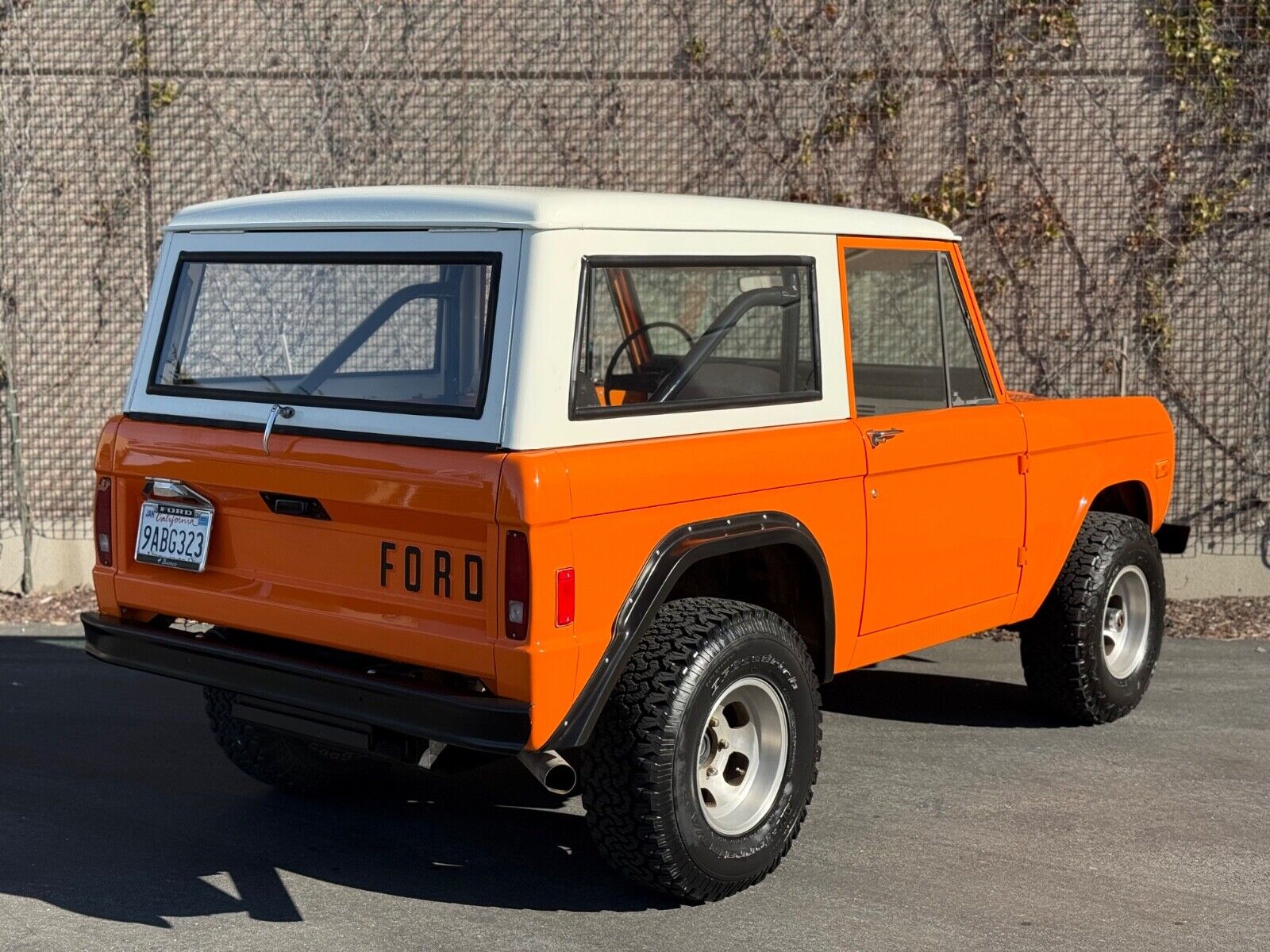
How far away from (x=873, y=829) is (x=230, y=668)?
6.63 feet

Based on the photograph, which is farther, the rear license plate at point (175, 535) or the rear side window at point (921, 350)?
the rear side window at point (921, 350)

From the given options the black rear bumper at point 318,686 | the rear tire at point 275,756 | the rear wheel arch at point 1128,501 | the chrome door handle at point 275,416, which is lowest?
the rear tire at point 275,756

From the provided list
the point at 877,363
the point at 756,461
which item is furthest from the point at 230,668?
the point at 877,363

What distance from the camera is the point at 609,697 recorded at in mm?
3715

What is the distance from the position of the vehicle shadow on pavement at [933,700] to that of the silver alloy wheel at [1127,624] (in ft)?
1.17

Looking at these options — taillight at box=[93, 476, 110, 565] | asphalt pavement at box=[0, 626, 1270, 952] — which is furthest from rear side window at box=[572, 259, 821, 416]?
taillight at box=[93, 476, 110, 565]

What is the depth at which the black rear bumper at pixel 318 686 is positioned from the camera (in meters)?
3.43

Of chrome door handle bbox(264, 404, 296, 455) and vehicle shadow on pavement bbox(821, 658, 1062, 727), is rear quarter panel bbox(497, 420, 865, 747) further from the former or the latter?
vehicle shadow on pavement bbox(821, 658, 1062, 727)

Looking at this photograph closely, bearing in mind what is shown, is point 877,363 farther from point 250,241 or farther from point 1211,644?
point 1211,644

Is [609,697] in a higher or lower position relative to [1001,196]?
lower

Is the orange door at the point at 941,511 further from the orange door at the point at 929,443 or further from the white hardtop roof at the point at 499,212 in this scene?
the white hardtop roof at the point at 499,212

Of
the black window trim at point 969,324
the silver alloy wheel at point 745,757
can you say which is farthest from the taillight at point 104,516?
the black window trim at point 969,324

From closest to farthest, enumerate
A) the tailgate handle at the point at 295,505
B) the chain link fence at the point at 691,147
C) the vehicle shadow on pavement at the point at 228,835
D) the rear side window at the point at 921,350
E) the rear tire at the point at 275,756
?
the tailgate handle at the point at 295,505 → the vehicle shadow on pavement at the point at 228,835 → the rear tire at the point at 275,756 → the rear side window at the point at 921,350 → the chain link fence at the point at 691,147

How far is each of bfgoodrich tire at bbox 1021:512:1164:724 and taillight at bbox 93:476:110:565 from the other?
3.36 meters
